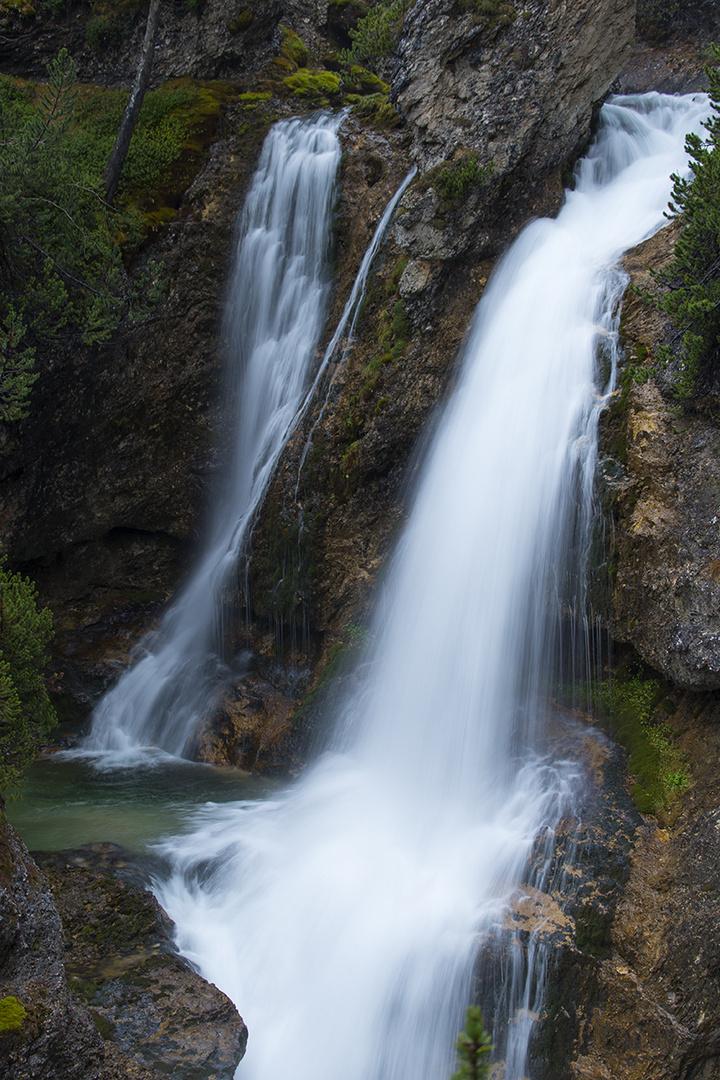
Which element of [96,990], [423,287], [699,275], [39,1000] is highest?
[423,287]

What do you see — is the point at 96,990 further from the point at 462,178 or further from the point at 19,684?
the point at 462,178

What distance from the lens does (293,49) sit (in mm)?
15945

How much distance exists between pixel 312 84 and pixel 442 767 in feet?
48.3

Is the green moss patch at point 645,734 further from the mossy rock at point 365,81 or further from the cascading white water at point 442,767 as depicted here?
the mossy rock at point 365,81

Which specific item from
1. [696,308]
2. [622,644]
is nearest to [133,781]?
[622,644]

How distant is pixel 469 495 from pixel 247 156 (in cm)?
853

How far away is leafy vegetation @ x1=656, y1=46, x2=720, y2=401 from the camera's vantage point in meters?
6.68

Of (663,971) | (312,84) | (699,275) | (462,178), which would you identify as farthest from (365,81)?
(663,971)

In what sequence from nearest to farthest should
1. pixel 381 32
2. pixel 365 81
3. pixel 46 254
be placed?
pixel 46 254, pixel 381 32, pixel 365 81

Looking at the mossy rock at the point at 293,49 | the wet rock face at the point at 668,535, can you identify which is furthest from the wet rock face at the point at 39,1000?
the mossy rock at the point at 293,49

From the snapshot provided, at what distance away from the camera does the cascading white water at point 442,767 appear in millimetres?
5508

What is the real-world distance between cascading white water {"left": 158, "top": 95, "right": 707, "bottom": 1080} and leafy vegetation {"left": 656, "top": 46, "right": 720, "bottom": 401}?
1.36 metres

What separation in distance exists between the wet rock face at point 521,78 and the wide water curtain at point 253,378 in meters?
2.23

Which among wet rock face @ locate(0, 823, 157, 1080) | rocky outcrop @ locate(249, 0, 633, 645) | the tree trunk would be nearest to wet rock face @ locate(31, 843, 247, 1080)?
wet rock face @ locate(0, 823, 157, 1080)
